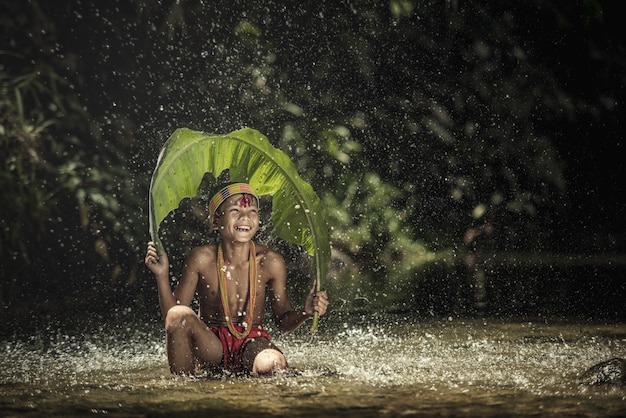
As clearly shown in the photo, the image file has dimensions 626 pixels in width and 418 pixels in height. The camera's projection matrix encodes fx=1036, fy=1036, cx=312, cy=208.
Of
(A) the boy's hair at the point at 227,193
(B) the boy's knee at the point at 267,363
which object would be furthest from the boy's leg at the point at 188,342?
(A) the boy's hair at the point at 227,193

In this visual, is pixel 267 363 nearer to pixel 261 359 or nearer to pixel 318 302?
pixel 261 359

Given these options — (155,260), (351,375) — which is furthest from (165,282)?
(351,375)

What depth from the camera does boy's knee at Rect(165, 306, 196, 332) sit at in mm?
3281

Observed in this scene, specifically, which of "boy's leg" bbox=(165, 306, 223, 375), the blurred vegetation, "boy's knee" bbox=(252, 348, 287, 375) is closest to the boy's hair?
"boy's leg" bbox=(165, 306, 223, 375)

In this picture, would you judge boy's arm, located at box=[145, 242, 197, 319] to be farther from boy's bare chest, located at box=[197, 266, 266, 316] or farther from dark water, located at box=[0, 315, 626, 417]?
dark water, located at box=[0, 315, 626, 417]

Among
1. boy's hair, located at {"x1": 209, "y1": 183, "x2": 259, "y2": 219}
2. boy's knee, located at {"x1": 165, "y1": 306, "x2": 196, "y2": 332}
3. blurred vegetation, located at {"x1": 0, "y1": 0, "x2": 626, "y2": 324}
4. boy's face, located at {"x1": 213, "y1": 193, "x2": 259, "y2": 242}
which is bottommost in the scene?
boy's knee, located at {"x1": 165, "y1": 306, "x2": 196, "y2": 332}

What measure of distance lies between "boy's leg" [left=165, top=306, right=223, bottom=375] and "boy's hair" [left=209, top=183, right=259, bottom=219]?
1.25 feet

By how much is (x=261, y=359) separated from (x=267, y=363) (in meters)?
0.02

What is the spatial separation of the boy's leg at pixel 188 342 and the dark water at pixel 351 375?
0.22 ft

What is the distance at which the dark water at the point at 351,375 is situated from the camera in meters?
2.91

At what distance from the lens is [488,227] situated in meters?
8.91

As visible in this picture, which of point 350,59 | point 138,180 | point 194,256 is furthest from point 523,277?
point 194,256

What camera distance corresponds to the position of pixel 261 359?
337cm

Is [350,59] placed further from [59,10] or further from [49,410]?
[49,410]
